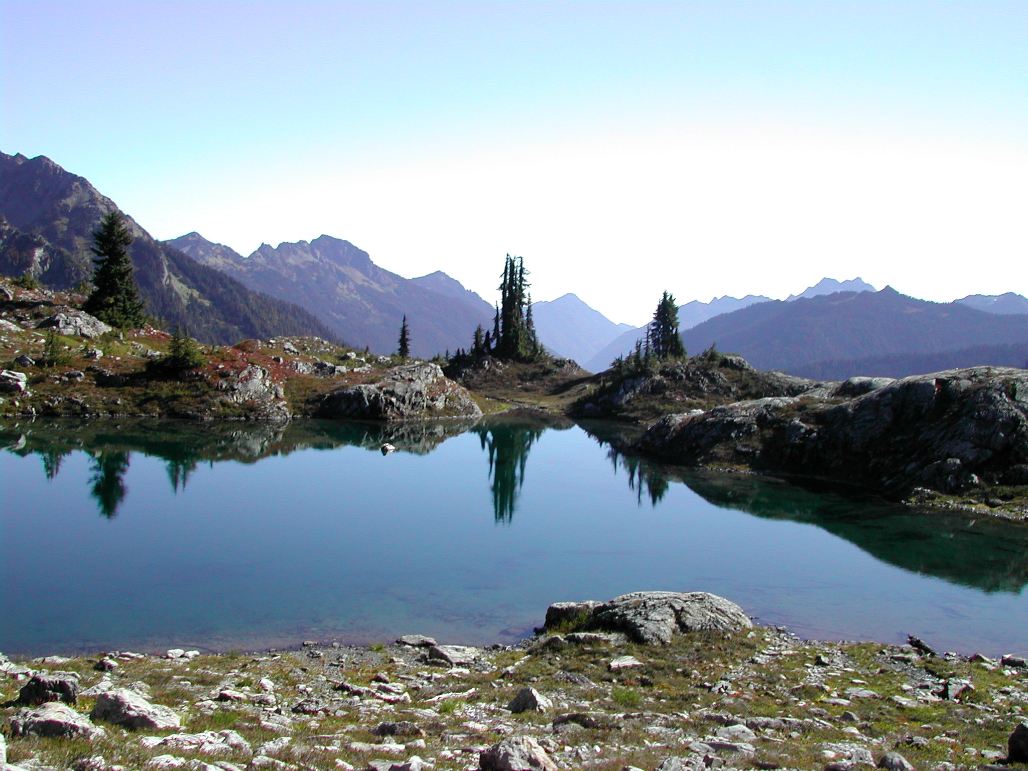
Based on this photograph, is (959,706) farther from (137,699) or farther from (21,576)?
(21,576)

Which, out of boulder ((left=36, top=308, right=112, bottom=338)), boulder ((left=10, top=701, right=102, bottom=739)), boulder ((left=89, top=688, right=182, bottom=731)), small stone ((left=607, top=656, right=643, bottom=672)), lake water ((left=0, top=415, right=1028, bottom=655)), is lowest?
lake water ((left=0, top=415, right=1028, bottom=655))

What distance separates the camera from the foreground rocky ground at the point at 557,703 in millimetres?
10406

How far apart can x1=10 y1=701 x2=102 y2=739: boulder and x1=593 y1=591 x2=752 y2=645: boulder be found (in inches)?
649

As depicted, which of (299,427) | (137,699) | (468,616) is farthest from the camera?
(299,427)

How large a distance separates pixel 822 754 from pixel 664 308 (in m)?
144

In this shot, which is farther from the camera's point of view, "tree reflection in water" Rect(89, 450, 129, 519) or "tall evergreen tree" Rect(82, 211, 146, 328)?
"tall evergreen tree" Rect(82, 211, 146, 328)

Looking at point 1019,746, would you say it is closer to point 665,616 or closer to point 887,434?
point 665,616

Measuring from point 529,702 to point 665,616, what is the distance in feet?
30.6

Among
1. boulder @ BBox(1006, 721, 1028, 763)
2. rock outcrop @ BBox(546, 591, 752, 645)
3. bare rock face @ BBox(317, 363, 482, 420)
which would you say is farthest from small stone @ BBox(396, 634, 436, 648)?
bare rock face @ BBox(317, 363, 482, 420)

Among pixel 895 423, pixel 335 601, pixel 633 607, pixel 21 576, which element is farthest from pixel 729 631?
pixel 895 423

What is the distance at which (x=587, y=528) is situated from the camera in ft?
140

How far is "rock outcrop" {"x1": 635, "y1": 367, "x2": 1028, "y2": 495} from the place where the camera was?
160 ft

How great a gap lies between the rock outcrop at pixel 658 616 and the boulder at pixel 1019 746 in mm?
10957

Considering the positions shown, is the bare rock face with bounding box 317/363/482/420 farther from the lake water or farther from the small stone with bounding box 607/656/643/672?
the small stone with bounding box 607/656/643/672
